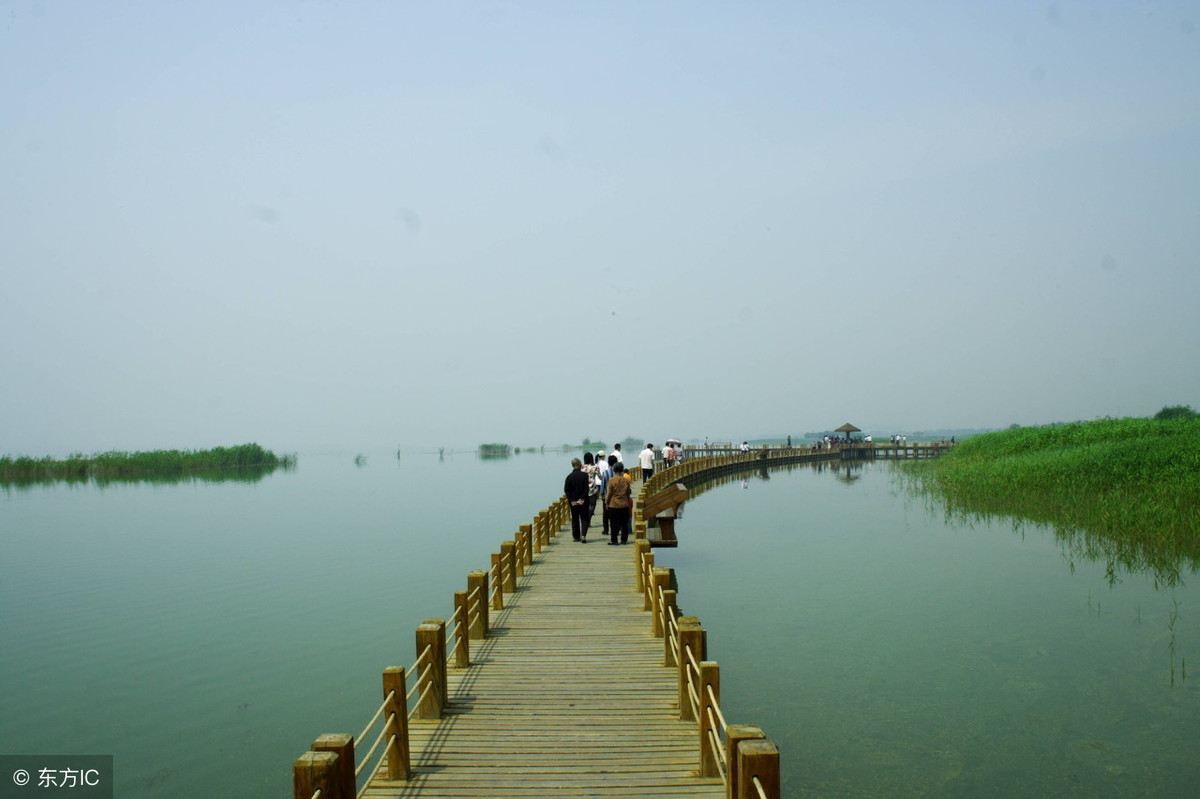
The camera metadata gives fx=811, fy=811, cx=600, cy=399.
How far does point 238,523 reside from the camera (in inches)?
1247

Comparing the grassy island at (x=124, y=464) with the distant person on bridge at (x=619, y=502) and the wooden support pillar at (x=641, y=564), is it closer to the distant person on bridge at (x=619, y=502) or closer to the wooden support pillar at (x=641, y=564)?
the distant person on bridge at (x=619, y=502)

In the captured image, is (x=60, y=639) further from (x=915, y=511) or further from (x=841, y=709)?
(x=915, y=511)

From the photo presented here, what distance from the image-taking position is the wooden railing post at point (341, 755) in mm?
4781

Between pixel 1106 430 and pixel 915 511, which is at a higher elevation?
pixel 1106 430

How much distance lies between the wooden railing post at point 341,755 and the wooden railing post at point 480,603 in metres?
5.00

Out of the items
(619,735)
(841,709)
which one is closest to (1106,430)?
(841,709)

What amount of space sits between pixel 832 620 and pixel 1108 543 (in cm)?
968

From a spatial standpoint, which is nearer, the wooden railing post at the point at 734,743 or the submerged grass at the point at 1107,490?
the wooden railing post at the point at 734,743

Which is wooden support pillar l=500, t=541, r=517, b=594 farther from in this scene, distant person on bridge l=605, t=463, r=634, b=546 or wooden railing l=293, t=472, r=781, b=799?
distant person on bridge l=605, t=463, r=634, b=546

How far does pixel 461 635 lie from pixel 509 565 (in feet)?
12.4

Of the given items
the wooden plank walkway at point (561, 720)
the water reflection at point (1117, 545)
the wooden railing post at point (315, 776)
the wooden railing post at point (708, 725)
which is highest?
the wooden railing post at point (315, 776)

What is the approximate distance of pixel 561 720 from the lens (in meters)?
7.47

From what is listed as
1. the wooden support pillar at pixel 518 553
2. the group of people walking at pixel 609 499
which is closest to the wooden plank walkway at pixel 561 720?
the wooden support pillar at pixel 518 553

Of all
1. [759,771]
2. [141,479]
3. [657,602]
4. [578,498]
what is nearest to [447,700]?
[657,602]
